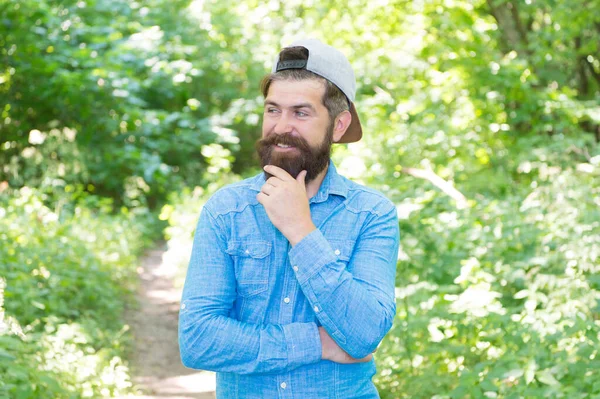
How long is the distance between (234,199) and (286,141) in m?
0.27

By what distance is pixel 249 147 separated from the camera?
2044 cm

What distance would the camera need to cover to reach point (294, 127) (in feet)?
7.35

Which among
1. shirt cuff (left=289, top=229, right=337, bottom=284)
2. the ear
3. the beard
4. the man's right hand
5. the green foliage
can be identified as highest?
the ear

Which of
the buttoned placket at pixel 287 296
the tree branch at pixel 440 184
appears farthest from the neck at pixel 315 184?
the tree branch at pixel 440 184

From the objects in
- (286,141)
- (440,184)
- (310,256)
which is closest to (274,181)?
(286,141)

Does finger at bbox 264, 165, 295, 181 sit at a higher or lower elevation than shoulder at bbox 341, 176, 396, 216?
higher

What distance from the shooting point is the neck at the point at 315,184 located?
235cm

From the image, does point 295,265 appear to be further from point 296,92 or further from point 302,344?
point 296,92

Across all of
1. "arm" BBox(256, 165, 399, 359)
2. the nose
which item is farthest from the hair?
"arm" BBox(256, 165, 399, 359)

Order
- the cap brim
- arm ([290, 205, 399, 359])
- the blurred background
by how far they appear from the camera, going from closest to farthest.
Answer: arm ([290, 205, 399, 359]) → the cap brim → the blurred background

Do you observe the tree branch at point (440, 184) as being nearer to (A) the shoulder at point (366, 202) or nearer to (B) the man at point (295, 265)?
(A) the shoulder at point (366, 202)

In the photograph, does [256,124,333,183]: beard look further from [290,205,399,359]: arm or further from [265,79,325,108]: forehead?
[290,205,399,359]: arm

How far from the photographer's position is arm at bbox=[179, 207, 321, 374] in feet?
6.99

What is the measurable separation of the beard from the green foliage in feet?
4.59
